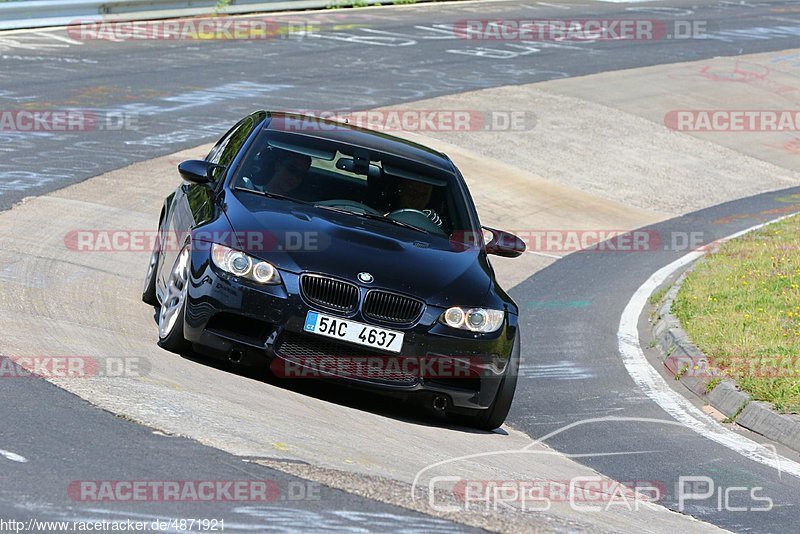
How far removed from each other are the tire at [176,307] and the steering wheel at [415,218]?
4.79 feet

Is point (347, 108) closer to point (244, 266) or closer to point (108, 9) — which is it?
point (108, 9)

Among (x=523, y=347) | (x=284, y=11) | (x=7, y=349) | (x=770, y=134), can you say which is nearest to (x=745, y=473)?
(x=523, y=347)

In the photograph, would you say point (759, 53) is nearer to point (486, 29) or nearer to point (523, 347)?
point (486, 29)

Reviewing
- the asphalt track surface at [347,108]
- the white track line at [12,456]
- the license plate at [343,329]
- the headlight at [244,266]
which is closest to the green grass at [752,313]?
the asphalt track surface at [347,108]

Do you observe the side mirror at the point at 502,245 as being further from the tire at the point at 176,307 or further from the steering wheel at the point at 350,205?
the tire at the point at 176,307

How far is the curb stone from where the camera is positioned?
8.66 meters

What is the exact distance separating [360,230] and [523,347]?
141 inches

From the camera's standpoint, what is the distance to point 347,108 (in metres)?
20.7

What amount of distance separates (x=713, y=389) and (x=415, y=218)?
9.33 ft

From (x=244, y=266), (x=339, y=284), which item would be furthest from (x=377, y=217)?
(x=244, y=266)

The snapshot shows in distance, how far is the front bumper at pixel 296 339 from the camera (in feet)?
23.9

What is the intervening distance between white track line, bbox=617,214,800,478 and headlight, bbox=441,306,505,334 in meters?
1.98

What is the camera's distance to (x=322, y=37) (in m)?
27.7

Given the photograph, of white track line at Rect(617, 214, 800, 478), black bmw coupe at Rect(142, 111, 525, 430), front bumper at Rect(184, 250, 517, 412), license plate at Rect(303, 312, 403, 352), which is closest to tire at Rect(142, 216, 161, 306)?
black bmw coupe at Rect(142, 111, 525, 430)
